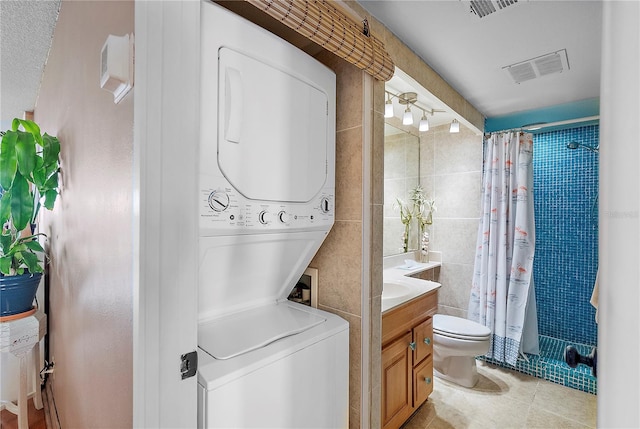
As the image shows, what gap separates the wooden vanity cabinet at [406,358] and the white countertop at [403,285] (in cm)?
3

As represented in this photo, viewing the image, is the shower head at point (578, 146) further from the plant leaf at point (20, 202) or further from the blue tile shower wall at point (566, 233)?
the plant leaf at point (20, 202)

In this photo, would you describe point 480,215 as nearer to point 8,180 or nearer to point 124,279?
point 124,279

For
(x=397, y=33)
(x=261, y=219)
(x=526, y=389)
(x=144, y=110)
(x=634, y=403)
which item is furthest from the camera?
(x=526, y=389)

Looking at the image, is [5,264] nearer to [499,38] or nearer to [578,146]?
[499,38]

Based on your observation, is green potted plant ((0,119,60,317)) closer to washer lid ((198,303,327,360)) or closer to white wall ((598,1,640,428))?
washer lid ((198,303,327,360))

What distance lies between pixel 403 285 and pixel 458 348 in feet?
2.22

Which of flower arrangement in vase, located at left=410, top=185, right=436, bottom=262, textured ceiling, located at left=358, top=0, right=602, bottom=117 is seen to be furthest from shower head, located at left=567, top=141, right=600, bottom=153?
flower arrangement in vase, located at left=410, top=185, right=436, bottom=262

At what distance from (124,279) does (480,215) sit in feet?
10.2

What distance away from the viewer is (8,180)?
144 cm

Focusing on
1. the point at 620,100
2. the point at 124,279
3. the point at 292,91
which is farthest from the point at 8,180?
the point at 620,100

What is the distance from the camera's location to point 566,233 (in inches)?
119

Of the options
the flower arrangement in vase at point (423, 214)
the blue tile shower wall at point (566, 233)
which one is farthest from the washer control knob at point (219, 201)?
the blue tile shower wall at point (566, 233)

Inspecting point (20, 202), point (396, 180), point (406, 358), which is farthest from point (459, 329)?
point (20, 202)

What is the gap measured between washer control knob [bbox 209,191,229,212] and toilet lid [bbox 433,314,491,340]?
2.13 metres
